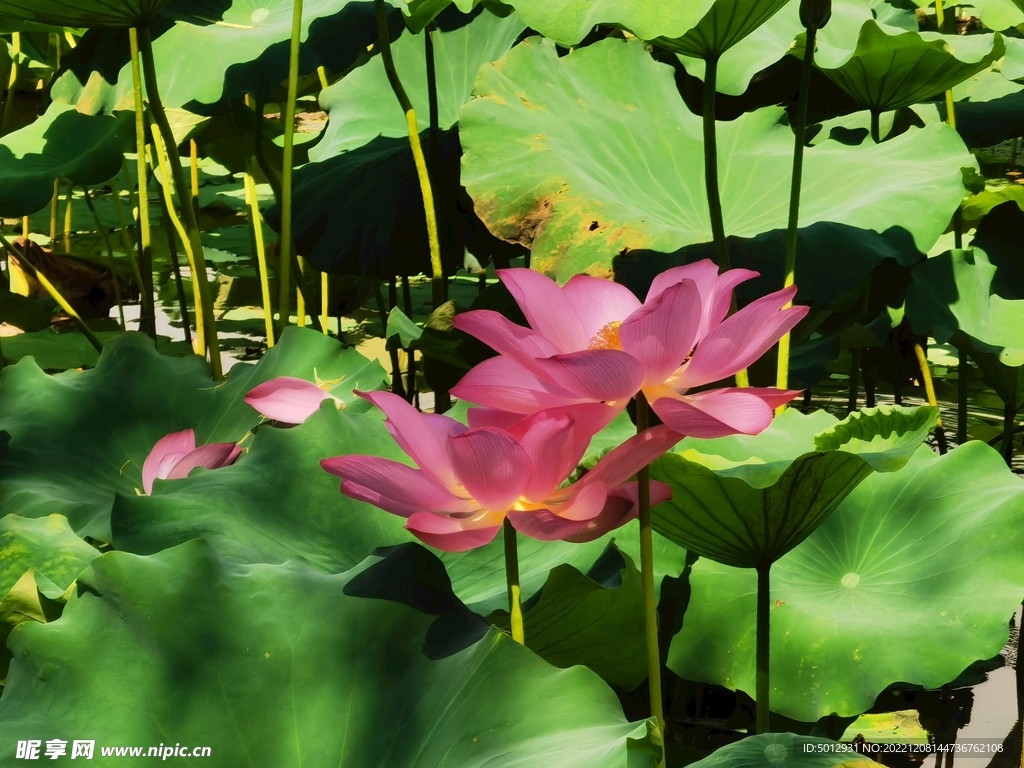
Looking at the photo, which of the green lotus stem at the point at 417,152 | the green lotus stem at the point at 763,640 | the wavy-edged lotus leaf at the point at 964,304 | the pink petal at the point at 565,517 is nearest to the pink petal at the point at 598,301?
the pink petal at the point at 565,517

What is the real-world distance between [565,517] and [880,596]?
562 millimetres

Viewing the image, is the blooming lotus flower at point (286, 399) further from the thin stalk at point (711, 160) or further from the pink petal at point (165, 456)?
the thin stalk at point (711, 160)

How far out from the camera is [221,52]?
5.13ft

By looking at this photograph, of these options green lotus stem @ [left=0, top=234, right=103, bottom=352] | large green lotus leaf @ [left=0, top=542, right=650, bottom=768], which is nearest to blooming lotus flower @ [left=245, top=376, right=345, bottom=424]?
large green lotus leaf @ [left=0, top=542, right=650, bottom=768]

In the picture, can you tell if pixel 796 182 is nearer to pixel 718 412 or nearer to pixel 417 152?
pixel 417 152

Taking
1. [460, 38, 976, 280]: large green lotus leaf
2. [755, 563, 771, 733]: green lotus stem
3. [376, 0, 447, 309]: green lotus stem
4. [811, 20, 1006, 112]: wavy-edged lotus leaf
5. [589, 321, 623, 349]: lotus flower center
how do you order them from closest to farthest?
[589, 321, 623, 349]: lotus flower center < [755, 563, 771, 733]: green lotus stem < [811, 20, 1006, 112]: wavy-edged lotus leaf < [460, 38, 976, 280]: large green lotus leaf < [376, 0, 447, 309]: green lotus stem

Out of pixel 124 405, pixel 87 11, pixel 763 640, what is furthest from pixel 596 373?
pixel 87 11

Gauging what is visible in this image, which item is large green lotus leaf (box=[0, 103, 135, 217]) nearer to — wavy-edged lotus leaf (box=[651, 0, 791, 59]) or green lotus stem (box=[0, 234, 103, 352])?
green lotus stem (box=[0, 234, 103, 352])

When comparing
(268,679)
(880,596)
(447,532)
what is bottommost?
(880,596)

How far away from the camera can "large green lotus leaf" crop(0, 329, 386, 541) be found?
1.07 metres

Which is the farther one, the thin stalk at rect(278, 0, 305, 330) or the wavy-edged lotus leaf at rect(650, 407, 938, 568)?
the thin stalk at rect(278, 0, 305, 330)

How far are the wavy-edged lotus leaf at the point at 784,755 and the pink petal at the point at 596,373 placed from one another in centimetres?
23

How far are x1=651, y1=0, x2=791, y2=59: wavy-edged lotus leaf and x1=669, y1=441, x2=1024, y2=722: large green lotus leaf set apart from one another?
49 cm

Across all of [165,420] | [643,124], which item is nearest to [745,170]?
[643,124]
